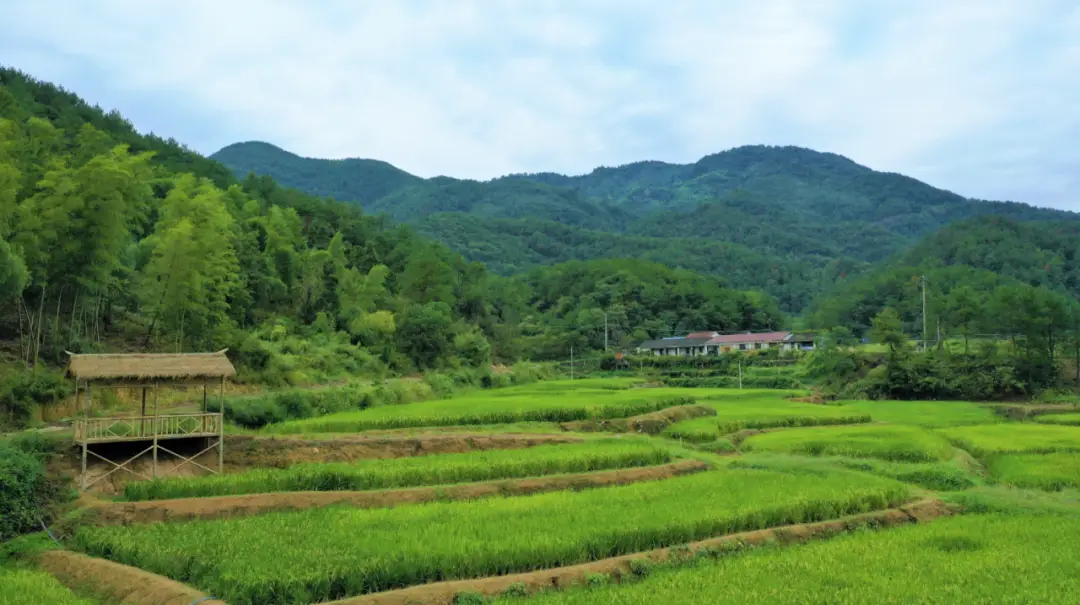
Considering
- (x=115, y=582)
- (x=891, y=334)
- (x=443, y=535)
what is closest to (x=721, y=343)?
(x=891, y=334)

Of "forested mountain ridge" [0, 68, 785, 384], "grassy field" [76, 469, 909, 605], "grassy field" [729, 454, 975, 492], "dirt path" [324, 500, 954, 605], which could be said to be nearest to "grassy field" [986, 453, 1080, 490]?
"grassy field" [729, 454, 975, 492]

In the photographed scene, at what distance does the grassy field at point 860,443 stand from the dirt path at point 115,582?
19883 mm

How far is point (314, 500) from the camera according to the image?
1702 cm

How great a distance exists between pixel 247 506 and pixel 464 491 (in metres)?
4.84

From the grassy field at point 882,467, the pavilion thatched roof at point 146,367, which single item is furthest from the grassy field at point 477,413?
the grassy field at point 882,467

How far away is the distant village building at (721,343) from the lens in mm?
87188

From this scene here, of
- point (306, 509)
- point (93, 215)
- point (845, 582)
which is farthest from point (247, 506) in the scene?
point (93, 215)

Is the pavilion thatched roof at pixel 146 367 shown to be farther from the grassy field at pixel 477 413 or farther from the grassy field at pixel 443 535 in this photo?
the grassy field at pixel 443 535

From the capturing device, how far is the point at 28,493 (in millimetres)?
16688

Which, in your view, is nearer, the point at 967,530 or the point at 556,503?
the point at 967,530

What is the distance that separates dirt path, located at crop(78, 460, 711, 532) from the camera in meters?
16.0

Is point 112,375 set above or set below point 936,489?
above

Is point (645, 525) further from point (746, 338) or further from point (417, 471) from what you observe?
point (746, 338)

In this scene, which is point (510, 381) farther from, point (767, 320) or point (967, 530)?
point (767, 320)
